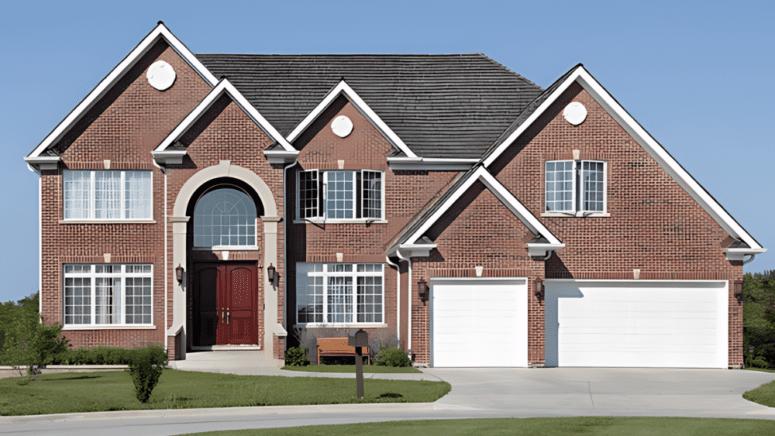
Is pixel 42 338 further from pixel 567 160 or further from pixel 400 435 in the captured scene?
pixel 567 160

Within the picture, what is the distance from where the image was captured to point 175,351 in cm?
2323

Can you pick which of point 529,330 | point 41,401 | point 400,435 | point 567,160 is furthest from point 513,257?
point 41,401

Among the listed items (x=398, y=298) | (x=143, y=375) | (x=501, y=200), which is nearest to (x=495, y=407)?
(x=143, y=375)

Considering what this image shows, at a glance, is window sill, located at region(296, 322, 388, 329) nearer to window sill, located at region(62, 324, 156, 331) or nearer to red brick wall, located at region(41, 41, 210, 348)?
red brick wall, located at region(41, 41, 210, 348)

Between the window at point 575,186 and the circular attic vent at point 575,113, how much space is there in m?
1.24

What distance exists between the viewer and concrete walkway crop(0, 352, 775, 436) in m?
14.1

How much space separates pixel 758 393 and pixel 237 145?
49.8ft

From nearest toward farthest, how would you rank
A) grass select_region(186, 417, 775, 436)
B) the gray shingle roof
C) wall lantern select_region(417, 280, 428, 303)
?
grass select_region(186, 417, 775, 436) < wall lantern select_region(417, 280, 428, 303) < the gray shingle roof

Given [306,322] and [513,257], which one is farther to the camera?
[306,322]

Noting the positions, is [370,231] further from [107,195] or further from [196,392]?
[196,392]

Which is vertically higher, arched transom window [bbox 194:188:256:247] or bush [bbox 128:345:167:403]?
arched transom window [bbox 194:188:256:247]

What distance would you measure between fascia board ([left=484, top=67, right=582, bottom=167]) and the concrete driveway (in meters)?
6.82

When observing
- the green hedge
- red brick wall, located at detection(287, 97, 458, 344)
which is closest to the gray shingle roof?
red brick wall, located at detection(287, 97, 458, 344)

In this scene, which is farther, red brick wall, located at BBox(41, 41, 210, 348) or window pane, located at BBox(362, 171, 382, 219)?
window pane, located at BBox(362, 171, 382, 219)
